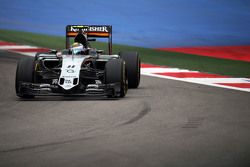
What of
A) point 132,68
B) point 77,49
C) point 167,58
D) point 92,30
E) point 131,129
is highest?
point 92,30

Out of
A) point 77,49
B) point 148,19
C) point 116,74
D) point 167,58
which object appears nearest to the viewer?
point 116,74

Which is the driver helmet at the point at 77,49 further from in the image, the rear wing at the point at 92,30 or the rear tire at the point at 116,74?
the rear wing at the point at 92,30

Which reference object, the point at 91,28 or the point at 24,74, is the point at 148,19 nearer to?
the point at 91,28

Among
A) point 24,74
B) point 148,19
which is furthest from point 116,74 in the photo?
point 148,19

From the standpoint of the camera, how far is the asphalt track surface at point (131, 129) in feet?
27.6

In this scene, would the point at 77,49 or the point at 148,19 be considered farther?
the point at 148,19

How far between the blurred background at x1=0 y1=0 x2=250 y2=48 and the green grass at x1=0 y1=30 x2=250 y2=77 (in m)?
1.02

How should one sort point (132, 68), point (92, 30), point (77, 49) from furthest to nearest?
point (92, 30), point (132, 68), point (77, 49)

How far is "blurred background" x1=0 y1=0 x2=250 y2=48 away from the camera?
26.9 metres

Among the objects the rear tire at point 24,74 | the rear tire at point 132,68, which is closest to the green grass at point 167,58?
the rear tire at point 132,68

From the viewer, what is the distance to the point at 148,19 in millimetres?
29766

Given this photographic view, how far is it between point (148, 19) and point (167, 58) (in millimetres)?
Result: 7499

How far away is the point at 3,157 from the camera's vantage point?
845 cm

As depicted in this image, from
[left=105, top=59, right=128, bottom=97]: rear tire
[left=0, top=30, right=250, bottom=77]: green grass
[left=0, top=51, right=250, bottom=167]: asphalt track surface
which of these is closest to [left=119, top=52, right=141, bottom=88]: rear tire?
[left=0, top=51, right=250, bottom=167]: asphalt track surface
